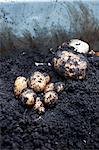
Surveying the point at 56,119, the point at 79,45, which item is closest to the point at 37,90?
the point at 56,119

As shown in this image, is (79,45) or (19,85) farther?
(79,45)

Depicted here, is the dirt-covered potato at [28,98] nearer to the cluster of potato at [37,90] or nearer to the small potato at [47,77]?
the cluster of potato at [37,90]

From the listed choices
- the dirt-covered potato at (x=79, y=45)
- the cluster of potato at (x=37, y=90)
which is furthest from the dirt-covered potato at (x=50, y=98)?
the dirt-covered potato at (x=79, y=45)

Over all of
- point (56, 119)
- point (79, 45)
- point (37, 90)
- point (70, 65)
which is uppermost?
point (79, 45)

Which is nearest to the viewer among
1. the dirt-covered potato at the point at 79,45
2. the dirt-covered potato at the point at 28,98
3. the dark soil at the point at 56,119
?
the dark soil at the point at 56,119

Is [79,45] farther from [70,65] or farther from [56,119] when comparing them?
[56,119]

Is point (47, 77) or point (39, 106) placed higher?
point (47, 77)

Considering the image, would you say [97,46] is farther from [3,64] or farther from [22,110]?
[22,110]

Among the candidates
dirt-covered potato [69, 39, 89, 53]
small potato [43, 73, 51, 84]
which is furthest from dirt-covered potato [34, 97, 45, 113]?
dirt-covered potato [69, 39, 89, 53]
